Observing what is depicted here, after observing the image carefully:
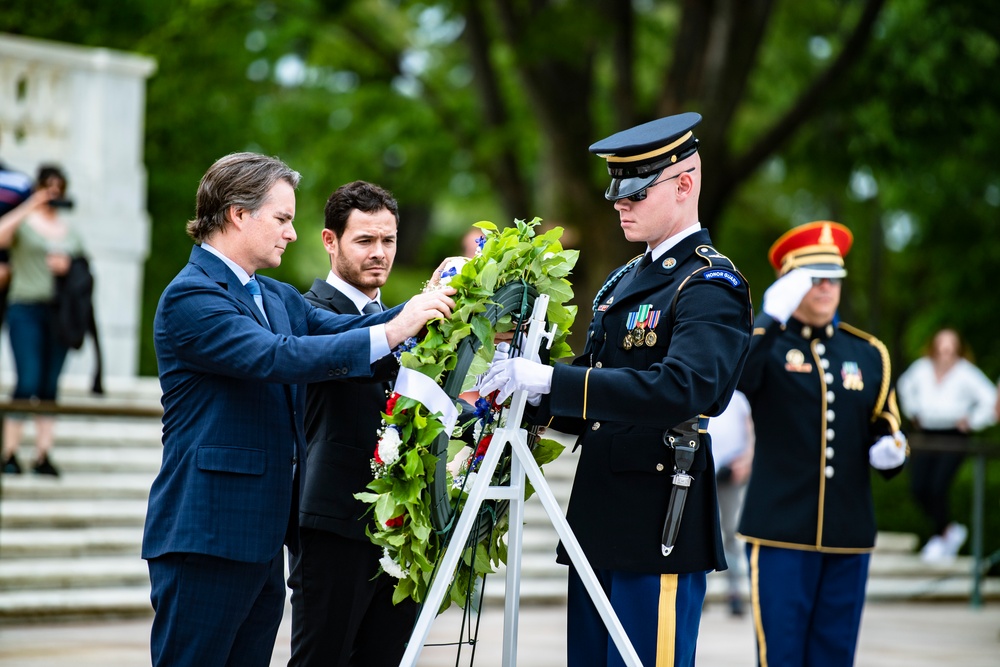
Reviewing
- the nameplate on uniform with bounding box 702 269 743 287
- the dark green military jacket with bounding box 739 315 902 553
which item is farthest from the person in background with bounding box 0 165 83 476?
the nameplate on uniform with bounding box 702 269 743 287

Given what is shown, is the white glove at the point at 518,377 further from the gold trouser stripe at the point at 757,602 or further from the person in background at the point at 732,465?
the person in background at the point at 732,465

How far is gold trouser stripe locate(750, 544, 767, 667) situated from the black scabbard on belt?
5.58ft

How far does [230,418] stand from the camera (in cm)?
384

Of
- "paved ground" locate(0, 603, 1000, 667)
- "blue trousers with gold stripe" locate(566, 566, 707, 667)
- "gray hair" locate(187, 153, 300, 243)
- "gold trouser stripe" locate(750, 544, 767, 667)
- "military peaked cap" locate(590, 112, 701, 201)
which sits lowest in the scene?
"paved ground" locate(0, 603, 1000, 667)

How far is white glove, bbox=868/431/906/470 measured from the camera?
18.4 feet

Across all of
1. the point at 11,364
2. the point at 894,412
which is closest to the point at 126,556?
the point at 11,364

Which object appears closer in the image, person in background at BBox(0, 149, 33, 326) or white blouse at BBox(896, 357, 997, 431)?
person in background at BBox(0, 149, 33, 326)

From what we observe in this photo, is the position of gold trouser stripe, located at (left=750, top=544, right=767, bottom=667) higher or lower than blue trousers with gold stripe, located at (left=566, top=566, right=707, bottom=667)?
lower

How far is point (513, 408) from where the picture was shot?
383cm

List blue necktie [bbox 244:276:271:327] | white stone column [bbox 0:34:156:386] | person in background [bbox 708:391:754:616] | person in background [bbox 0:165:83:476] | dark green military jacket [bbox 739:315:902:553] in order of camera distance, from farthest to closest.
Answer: white stone column [bbox 0:34:156:386] < person in background [bbox 0:165:83:476] < person in background [bbox 708:391:754:616] < dark green military jacket [bbox 739:315:902:553] < blue necktie [bbox 244:276:271:327]

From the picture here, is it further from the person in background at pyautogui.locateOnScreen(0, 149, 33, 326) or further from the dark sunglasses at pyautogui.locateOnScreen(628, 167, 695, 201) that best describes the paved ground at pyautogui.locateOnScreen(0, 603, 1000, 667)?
the dark sunglasses at pyautogui.locateOnScreen(628, 167, 695, 201)

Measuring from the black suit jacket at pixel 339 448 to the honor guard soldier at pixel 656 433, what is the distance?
0.73 metres

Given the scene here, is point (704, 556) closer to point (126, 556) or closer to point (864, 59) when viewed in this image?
point (126, 556)

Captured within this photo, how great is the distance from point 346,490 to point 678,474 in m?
1.11
